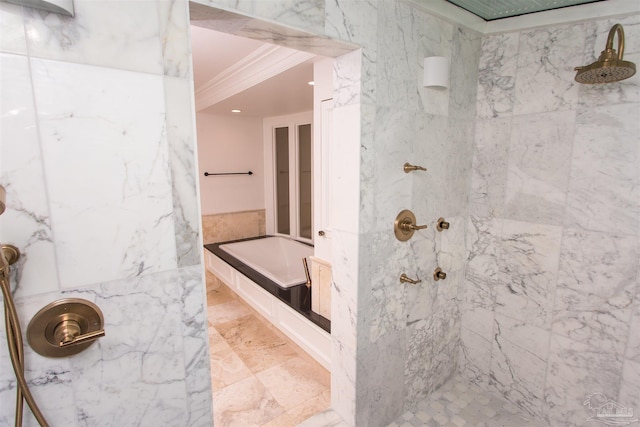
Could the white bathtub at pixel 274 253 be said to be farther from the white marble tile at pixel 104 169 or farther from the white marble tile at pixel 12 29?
the white marble tile at pixel 12 29

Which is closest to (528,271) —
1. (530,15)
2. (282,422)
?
(530,15)

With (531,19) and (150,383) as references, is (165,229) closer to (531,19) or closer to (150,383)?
(150,383)

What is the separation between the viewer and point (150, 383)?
97 centimetres

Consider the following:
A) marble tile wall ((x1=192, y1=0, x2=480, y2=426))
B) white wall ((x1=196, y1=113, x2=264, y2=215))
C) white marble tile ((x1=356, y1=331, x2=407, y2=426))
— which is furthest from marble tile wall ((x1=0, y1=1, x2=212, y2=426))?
white wall ((x1=196, y1=113, x2=264, y2=215))

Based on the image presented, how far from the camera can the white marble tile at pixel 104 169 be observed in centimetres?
77

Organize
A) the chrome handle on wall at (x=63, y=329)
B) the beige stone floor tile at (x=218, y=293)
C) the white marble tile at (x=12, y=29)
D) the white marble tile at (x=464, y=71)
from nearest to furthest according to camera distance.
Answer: the white marble tile at (x=12, y=29) → the chrome handle on wall at (x=63, y=329) → the white marble tile at (x=464, y=71) → the beige stone floor tile at (x=218, y=293)

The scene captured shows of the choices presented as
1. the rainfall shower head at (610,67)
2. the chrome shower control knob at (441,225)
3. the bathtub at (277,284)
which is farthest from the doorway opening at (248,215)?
the rainfall shower head at (610,67)

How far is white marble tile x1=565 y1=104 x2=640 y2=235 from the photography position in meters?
1.35

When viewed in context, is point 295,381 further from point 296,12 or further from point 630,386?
point 296,12

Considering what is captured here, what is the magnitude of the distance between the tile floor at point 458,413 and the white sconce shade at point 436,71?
5.67 ft

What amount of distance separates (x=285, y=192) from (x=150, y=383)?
11.9 ft

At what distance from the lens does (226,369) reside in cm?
235

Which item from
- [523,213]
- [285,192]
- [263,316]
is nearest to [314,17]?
[523,213]

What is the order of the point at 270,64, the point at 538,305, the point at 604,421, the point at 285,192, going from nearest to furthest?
the point at 604,421 < the point at 538,305 < the point at 270,64 < the point at 285,192
